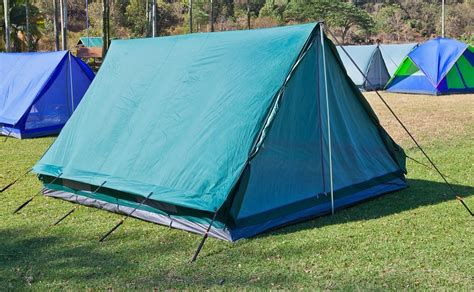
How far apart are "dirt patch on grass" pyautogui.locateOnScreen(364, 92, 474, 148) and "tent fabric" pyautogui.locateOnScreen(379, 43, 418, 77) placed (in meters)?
2.90

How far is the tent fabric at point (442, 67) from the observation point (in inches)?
825

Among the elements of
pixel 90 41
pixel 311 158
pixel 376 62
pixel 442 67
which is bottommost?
pixel 90 41

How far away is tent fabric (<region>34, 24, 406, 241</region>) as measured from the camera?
5.81 metres

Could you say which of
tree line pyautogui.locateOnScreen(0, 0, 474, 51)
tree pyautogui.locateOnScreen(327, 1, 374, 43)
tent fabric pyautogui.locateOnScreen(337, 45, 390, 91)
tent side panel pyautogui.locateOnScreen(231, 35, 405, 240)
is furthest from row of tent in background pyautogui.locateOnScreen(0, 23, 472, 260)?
tree pyautogui.locateOnScreen(327, 1, 374, 43)

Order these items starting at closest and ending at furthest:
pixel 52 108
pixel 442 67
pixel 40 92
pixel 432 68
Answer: pixel 40 92 < pixel 52 108 < pixel 442 67 < pixel 432 68

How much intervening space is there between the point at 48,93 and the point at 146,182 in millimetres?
7768

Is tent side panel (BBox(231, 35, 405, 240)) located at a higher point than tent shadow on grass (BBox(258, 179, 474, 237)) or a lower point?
higher

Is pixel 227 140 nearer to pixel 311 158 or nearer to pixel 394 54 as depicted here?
pixel 311 158

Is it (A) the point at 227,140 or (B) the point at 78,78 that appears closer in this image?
(A) the point at 227,140

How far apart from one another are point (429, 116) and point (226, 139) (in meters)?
9.92

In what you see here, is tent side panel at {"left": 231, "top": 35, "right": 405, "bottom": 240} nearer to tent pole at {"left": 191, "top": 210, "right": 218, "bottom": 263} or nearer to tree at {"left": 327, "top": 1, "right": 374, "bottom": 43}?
tent pole at {"left": 191, "top": 210, "right": 218, "bottom": 263}

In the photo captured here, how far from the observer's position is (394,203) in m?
6.82

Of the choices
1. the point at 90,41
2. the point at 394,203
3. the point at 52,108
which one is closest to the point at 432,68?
the point at 52,108

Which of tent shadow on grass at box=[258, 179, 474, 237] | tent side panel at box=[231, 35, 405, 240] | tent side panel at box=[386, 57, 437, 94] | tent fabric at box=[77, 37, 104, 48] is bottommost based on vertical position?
tent fabric at box=[77, 37, 104, 48]
